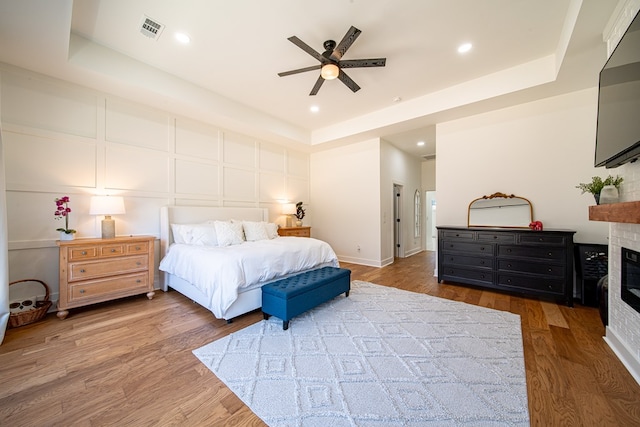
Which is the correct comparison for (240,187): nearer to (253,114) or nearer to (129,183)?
(253,114)

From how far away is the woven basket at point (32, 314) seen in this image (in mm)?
2623

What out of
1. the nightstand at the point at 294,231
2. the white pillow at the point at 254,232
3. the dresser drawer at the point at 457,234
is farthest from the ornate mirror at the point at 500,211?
the white pillow at the point at 254,232

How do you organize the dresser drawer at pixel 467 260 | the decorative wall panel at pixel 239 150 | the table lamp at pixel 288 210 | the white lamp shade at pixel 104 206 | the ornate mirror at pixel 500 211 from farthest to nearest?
1. the table lamp at pixel 288 210
2. the decorative wall panel at pixel 239 150
3. the ornate mirror at pixel 500 211
4. the dresser drawer at pixel 467 260
5. the white lamp shade at pixel 104 206

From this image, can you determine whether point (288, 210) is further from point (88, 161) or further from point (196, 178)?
point (88, 161)

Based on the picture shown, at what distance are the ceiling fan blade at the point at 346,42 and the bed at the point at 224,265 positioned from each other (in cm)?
244

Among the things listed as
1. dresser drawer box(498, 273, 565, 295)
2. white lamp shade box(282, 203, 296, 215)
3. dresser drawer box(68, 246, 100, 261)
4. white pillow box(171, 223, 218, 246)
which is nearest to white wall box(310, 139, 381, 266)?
white lamp shade box(282, 203, 296, 215)

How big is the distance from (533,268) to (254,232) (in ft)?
14.2

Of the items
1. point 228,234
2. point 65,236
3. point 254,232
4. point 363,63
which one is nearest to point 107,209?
point 65,236

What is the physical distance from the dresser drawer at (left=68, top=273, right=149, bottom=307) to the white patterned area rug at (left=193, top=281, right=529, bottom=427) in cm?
188

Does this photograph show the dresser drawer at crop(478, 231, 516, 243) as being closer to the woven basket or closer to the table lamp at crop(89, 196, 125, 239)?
the table lamp at crop(89, 196, 125, 239)

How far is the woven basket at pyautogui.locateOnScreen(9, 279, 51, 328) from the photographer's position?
2.62m

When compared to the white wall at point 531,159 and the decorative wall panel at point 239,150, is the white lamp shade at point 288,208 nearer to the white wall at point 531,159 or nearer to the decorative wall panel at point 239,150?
the decorative wall panel at point 239,150

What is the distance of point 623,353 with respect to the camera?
2033 millimetres

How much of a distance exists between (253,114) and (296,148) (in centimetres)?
173
